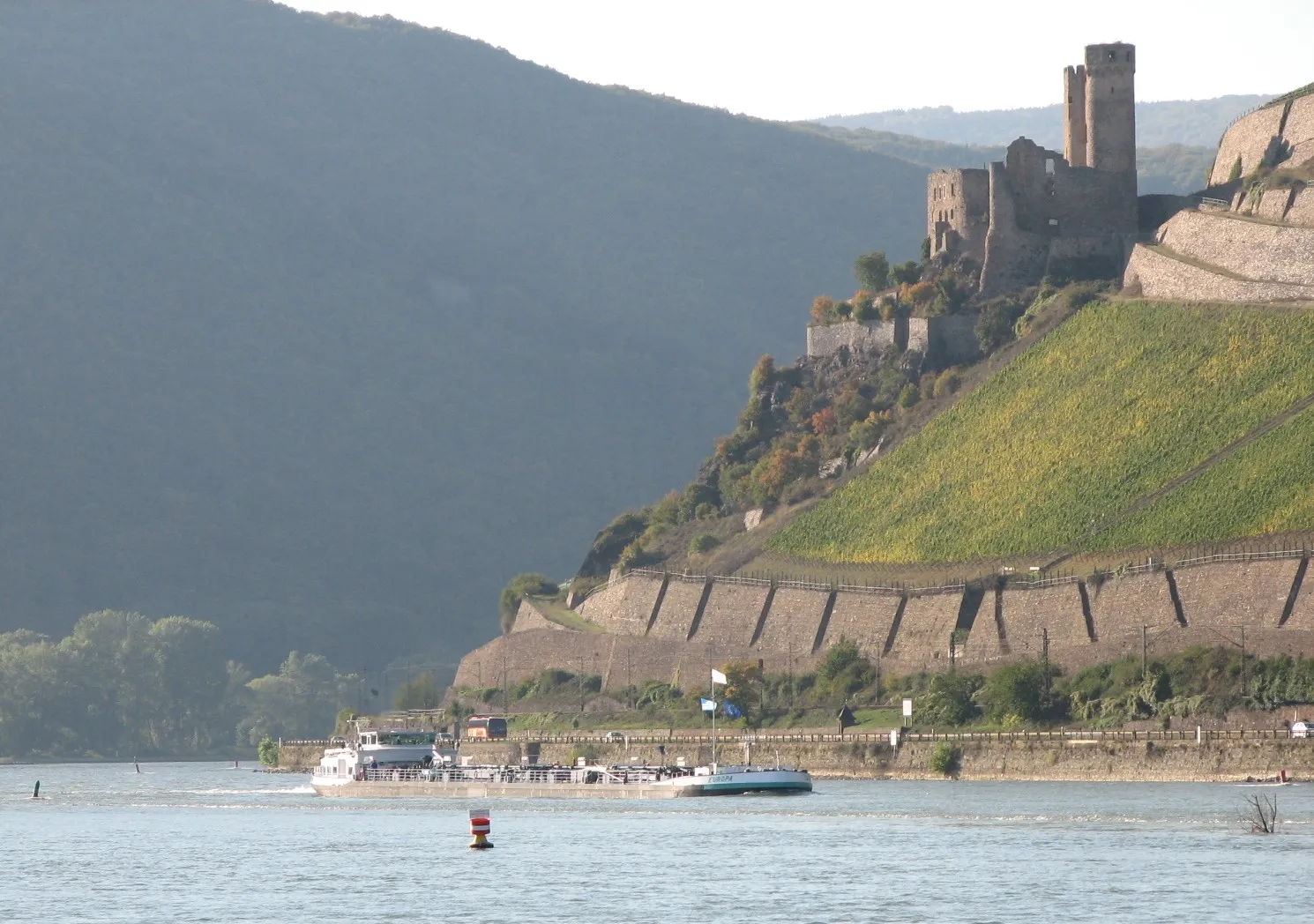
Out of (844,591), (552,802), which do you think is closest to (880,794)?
(552,802)

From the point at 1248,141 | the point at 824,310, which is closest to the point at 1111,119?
the point at 1248,141

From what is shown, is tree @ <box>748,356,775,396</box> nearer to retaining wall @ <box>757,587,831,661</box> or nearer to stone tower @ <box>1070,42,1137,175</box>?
stone tower @ <box>1070,42,1137,175</box>

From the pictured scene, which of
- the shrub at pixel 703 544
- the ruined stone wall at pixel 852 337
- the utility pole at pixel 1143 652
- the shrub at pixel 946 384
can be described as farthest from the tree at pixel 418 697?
the utility pole at pixel 1143 652

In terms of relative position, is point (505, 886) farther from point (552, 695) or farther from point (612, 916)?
point (552, 695)

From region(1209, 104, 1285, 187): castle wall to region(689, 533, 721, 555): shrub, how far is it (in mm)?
38869

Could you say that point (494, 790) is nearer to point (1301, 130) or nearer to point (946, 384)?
point (946, 384)

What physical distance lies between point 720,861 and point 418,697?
338ft

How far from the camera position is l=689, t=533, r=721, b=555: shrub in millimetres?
166762

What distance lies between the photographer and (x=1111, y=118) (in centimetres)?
16550

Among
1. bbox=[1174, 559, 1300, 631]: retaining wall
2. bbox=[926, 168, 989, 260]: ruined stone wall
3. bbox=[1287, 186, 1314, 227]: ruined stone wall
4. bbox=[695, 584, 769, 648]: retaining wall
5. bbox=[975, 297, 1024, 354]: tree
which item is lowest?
bbox=[1174, 559, 1300, 631]: retaining wall

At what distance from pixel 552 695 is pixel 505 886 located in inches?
3101

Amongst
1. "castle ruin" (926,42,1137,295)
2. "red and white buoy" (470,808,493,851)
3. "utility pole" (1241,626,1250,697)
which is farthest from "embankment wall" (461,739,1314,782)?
"castle ruin" (926,42,1137,295)

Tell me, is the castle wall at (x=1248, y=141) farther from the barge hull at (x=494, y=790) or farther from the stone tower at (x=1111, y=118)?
A: the barge hull at (x=494, y=790)

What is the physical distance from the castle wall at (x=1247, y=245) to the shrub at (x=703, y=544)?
32856 mm
